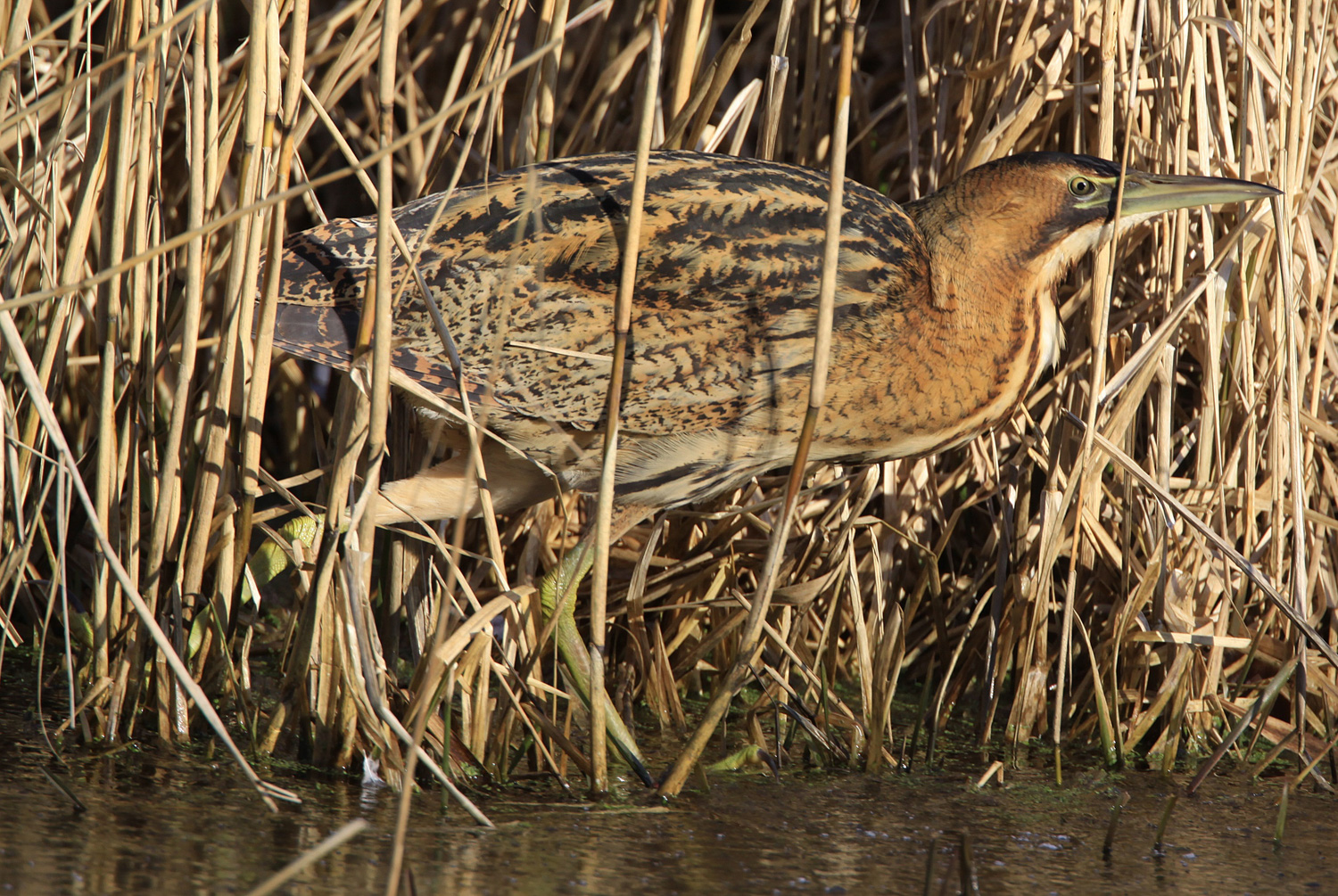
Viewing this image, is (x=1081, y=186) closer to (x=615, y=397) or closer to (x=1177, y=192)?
(x=1177, y=192)

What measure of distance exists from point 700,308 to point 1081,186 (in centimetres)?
81

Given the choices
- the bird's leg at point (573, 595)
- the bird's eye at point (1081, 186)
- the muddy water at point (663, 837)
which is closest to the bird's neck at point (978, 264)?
the bird's eye at point (1081, 186)

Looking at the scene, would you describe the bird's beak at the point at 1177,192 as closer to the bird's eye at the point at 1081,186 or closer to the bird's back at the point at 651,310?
the bird's eye at the point at 1081,186

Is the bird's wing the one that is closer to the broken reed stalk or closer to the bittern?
the bittern

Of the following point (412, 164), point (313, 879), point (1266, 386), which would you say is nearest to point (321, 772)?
point (313, 879)

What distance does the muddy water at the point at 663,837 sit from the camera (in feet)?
6.05

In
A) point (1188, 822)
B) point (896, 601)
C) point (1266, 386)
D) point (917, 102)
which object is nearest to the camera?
point (1188, 822)

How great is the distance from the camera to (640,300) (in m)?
2.42

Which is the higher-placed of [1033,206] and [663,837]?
[1033,206]

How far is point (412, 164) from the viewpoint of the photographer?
3.45 m

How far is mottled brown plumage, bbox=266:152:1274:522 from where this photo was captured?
2.42 m

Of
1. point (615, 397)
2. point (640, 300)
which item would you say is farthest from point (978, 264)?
point (615, 397)

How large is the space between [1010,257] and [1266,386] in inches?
23.8

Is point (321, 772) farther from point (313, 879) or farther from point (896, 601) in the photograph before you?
point (896, 601)
